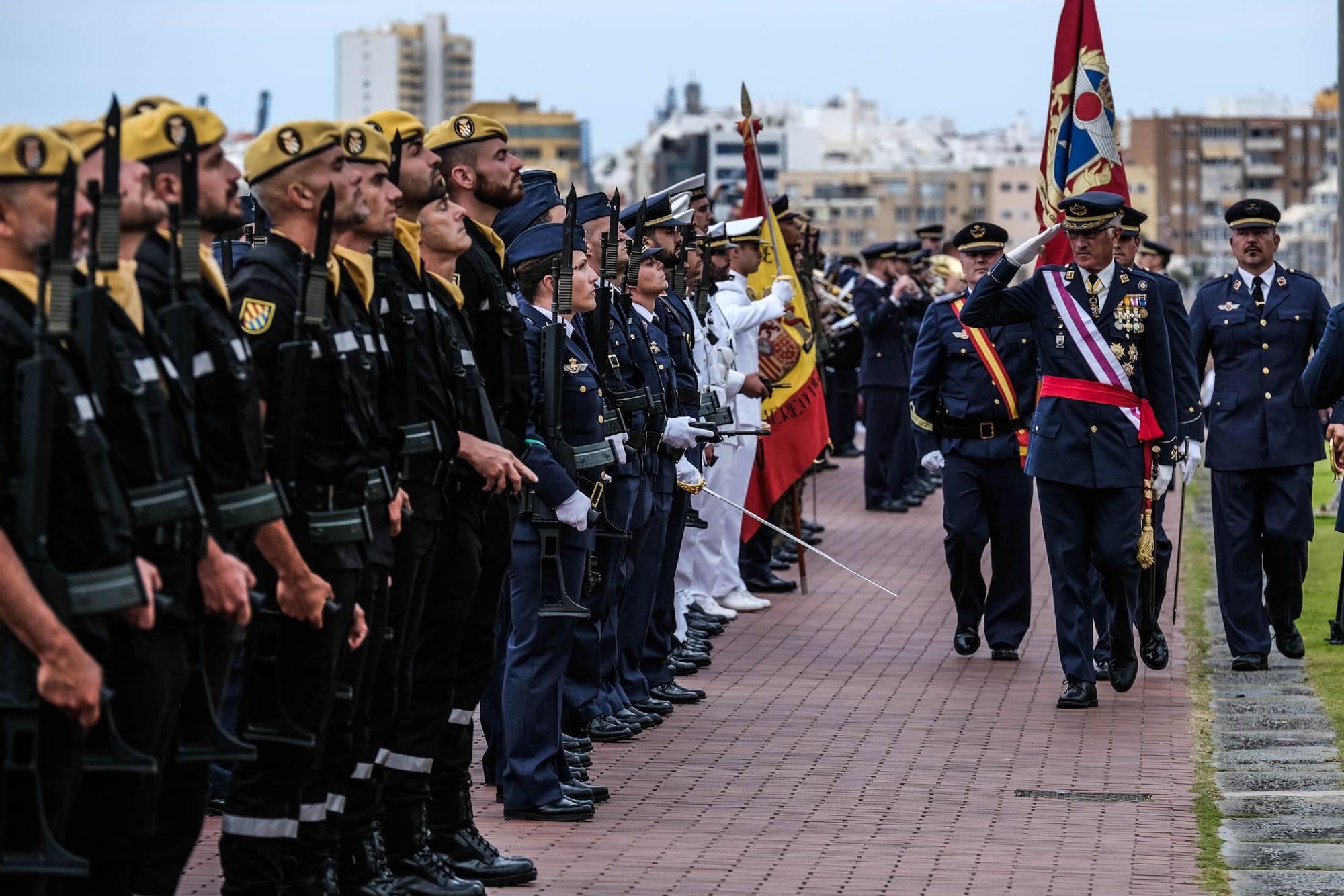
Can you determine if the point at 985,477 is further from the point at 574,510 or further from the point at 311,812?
the point at 311,812

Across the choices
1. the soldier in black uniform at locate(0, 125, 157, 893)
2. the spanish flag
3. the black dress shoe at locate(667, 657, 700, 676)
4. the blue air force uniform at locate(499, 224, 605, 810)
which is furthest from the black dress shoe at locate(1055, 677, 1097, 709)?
the soldier in black uniform at locate(0, 125, 157, 893)

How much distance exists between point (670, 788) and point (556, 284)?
82.7 inches

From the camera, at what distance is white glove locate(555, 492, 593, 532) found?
8.33 metres

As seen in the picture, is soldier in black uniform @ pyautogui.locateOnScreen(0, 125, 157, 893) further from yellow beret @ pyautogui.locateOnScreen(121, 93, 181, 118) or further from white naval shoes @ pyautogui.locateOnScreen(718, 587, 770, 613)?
white naval shoes @ pyautogui.locateOnScreen(718, 587, 770, 613)

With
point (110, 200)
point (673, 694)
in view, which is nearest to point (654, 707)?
point (673, 694)

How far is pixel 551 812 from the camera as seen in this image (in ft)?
28.0

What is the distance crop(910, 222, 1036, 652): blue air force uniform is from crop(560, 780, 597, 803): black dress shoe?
4.66 metres

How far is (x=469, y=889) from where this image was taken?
7.19 meters

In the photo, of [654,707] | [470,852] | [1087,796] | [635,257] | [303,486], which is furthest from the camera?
[654,707]

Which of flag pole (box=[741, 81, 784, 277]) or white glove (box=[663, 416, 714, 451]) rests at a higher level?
flag pole (box=[741, 81, 784, 277])

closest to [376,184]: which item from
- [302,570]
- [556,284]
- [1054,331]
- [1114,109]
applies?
[302,570]

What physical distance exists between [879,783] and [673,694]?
7.05 feet

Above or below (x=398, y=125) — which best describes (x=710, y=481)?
below

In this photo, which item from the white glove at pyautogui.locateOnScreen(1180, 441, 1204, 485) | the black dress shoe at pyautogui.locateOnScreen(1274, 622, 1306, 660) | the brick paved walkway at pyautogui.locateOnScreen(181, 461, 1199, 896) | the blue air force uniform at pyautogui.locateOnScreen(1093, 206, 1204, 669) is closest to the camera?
the brick paved walkway at pyautogui.locateOnScreen(181, 461, 1199, 896)
